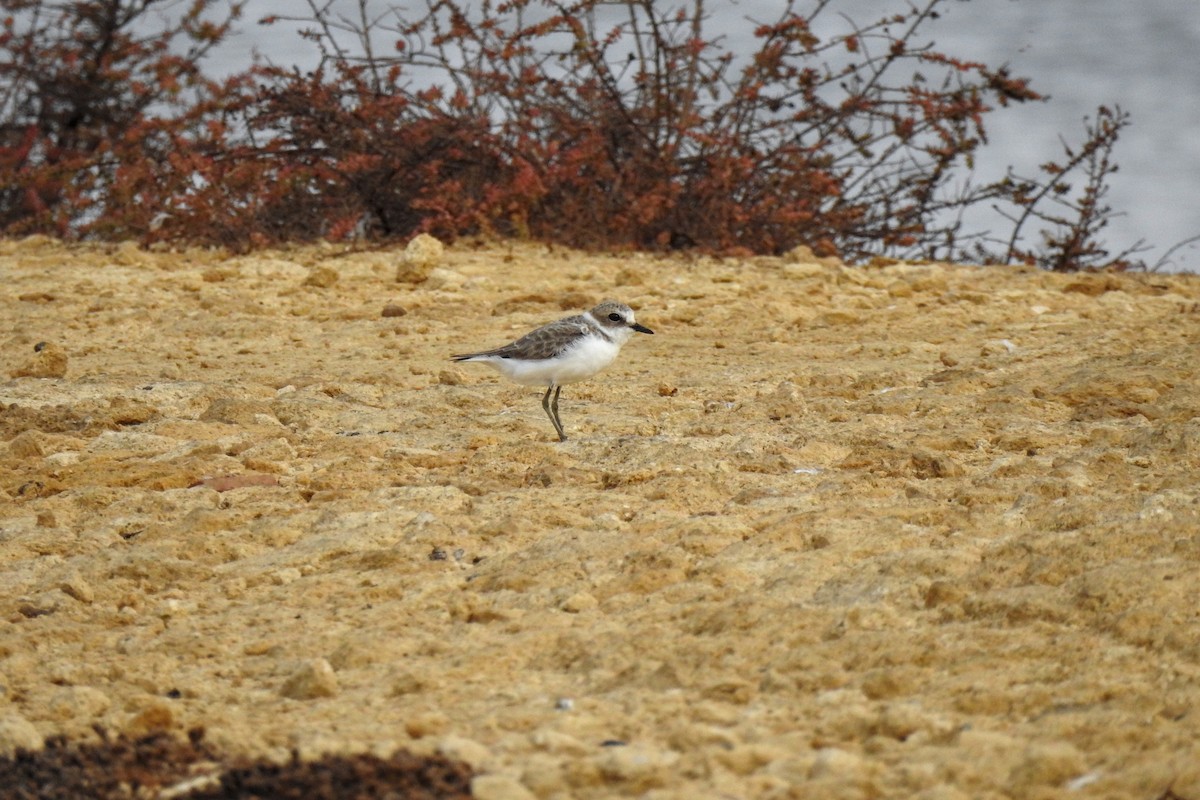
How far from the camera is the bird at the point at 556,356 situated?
6156 millimetres

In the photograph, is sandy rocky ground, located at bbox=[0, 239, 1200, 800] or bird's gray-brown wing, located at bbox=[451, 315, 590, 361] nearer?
sandy rocky ground, located at bbox=[0, 239, 1200, 800]

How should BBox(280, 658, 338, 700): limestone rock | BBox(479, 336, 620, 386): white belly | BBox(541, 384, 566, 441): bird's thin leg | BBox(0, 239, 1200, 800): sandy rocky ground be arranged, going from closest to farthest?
BBox(0, 239, 1200, 800): sandy rocky ground < BBox(280, 658, 338, 700): limestone rock < BBox(541, 384, 566, 441): bird's thin leg < BBox(479, 336, 620, 386): white belly

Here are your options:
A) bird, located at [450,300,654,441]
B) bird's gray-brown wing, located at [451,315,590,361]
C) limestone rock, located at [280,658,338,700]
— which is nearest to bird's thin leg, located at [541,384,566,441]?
bird, located at [450,300,654,441]

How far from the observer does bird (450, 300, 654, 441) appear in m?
6.16

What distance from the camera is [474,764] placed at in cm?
311

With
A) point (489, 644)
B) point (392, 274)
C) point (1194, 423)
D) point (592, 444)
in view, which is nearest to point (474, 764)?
point (489, 644)

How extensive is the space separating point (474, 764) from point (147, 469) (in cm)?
290

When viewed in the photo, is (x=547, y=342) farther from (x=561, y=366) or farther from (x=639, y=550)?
(x=639, y=550)

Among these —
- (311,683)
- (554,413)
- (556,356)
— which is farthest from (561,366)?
(311,683)

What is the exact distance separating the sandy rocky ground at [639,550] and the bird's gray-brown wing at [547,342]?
323 mm

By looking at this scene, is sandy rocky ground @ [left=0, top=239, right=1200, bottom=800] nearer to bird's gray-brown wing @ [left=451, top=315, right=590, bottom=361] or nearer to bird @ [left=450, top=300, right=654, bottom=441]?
bird @ [left=450, top=300, right=654, bottom=441]

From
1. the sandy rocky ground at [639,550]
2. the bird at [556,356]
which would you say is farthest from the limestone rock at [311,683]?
the bird at [556,356]

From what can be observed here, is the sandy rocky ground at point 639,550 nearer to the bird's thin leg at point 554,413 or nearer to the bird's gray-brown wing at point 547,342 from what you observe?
the bird's thin leg at point 554,413

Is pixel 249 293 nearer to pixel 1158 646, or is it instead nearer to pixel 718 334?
pixel 718 334
